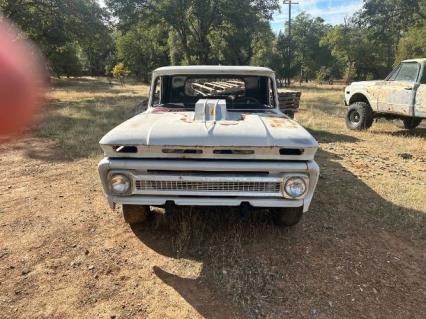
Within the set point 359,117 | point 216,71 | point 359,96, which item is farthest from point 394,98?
point 216,71

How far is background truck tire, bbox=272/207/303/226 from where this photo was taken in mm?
3627

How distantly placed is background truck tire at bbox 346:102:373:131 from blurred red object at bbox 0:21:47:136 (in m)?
8.75

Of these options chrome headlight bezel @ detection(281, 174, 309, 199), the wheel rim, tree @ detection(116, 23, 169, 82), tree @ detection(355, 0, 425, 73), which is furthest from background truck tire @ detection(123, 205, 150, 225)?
tree @ detection(116, 23, 169, 82)

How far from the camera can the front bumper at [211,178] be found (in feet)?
10.1

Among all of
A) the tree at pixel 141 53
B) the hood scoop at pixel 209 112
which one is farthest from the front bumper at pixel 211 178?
the tree at pixel 141 53

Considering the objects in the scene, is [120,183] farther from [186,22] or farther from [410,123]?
[186,22]

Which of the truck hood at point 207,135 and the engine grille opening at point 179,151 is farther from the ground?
the truck hood at point 207,135

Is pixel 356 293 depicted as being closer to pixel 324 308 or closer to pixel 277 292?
pixel 324 308

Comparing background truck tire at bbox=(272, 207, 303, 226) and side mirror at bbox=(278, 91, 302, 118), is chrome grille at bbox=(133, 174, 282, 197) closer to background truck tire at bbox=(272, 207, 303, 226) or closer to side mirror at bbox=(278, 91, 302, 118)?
background truck tire at bbox=(272, 207, 303, 226)

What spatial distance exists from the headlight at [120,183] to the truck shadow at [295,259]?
2.43 feet

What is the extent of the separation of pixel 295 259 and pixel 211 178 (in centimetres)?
111

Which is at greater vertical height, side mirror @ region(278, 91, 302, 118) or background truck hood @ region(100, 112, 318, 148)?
background truck hood @ region(100, 112, 318, 148)

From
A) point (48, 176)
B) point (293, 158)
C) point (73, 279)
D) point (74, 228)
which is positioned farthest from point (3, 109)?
point (293, 158)

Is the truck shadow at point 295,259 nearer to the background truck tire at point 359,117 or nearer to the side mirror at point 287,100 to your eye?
the side mirror at point 287,100
